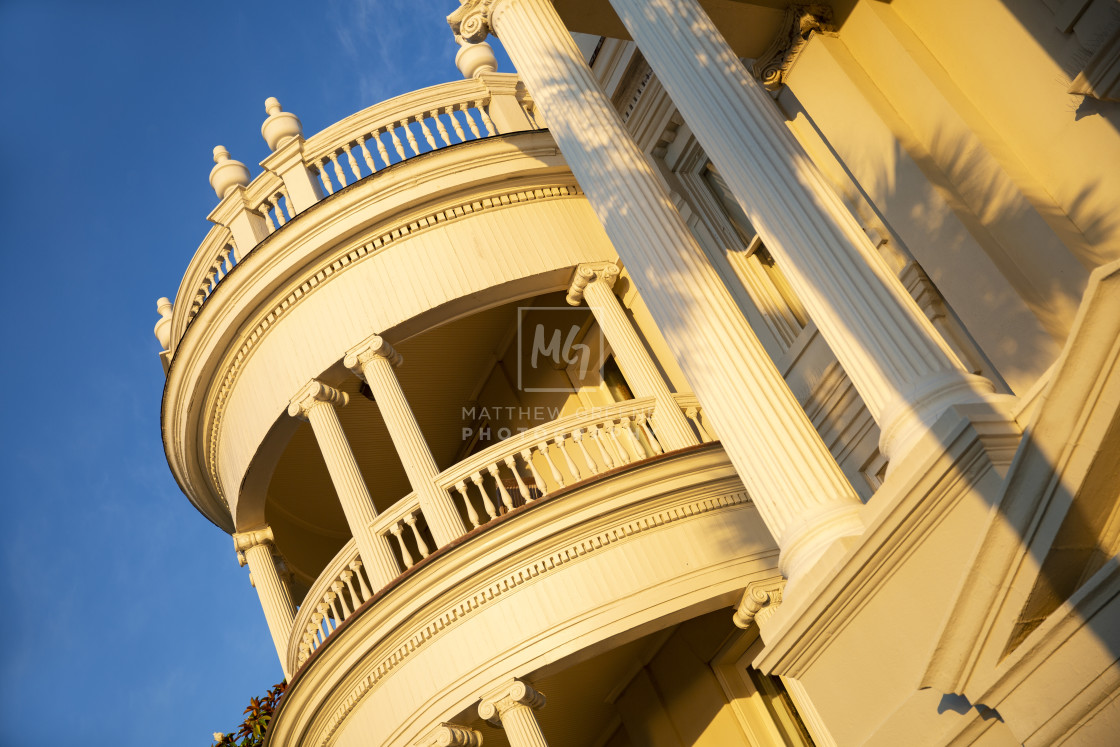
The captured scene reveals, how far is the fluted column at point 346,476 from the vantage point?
431 inches

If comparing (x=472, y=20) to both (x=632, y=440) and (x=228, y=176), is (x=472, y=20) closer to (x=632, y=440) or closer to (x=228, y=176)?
(x=632, y=440)

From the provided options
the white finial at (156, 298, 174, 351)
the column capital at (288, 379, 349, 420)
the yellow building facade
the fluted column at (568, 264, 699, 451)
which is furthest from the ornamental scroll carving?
the white finial at (156, 298, 174, 351)

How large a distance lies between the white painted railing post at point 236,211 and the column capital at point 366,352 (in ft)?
7.86

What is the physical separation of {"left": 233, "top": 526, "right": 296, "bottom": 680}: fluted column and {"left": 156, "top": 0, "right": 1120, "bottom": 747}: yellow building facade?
0.18ft

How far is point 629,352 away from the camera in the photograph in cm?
1189

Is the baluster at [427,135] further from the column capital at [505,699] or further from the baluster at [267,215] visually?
the column capital at [505,699]

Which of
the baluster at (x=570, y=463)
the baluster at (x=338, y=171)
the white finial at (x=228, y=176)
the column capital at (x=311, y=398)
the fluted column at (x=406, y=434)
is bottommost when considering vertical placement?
the baluster at (x=570, y=463)

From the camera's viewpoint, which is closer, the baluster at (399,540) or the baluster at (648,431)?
the baluster at (399,540)

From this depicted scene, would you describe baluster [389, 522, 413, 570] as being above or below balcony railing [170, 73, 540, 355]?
below

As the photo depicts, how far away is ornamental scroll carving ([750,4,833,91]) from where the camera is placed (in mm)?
9055

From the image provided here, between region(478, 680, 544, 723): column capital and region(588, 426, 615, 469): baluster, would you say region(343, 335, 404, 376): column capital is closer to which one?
region(588, 426, 615, 469): baluster

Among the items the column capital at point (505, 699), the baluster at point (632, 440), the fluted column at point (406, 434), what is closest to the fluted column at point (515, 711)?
the column capital at point (505, 699)

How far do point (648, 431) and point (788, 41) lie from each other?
4374mm

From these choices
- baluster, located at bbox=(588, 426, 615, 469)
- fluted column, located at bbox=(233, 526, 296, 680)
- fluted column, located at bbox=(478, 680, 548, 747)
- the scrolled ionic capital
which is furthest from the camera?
fluted column, located at bbox=(233, 526, 296, 680)
